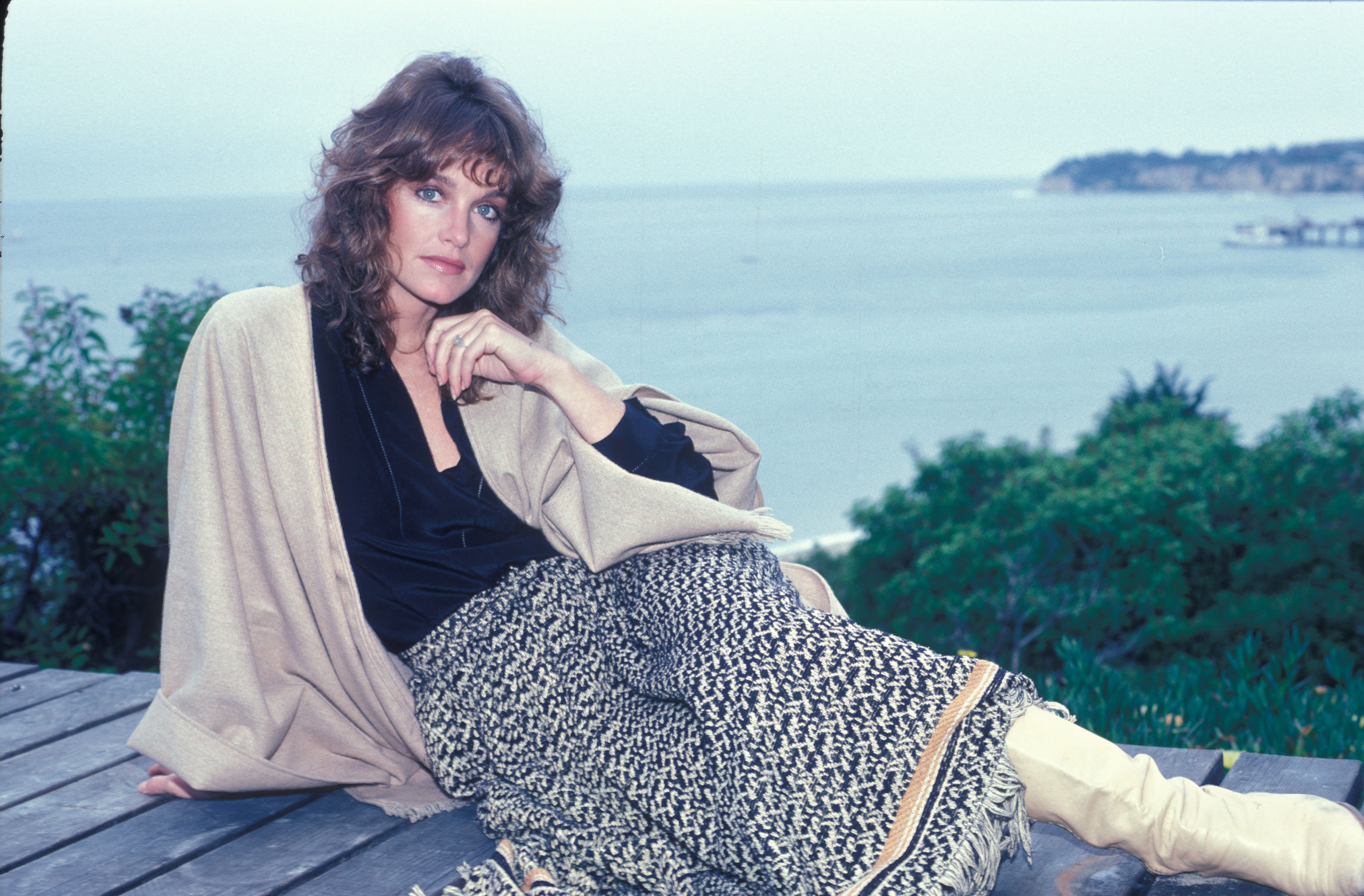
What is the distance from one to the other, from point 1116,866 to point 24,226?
4209cm

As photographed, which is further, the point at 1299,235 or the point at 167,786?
the point at 1299,235

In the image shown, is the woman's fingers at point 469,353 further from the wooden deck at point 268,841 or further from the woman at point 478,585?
the wooden deck at point 268,841

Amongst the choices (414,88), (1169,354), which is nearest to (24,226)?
(1169,354)

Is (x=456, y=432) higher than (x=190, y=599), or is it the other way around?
(x=456, y=432)

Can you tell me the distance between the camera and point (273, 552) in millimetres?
Result: 2316

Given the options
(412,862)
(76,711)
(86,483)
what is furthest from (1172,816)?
(86,483)

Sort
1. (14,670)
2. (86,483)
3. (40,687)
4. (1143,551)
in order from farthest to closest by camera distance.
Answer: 1. (1143,551)
2. (86,483)
3. (14,670)
4. (40,687)

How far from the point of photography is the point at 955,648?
19.1ft

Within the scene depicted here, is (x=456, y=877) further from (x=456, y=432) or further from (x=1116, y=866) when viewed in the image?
(x=1116, y=866)

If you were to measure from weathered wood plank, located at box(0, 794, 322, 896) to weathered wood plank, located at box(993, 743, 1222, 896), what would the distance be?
140 cm

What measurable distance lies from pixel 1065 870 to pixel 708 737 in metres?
0.71

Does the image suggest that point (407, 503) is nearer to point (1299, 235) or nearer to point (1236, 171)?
point (1236, 171)

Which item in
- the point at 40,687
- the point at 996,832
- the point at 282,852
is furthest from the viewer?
the point at 40,687

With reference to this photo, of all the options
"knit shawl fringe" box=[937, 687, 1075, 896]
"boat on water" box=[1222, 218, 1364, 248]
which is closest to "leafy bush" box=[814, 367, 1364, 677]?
"knit shawl fringe" box=[937, 687, 1075, 896]
